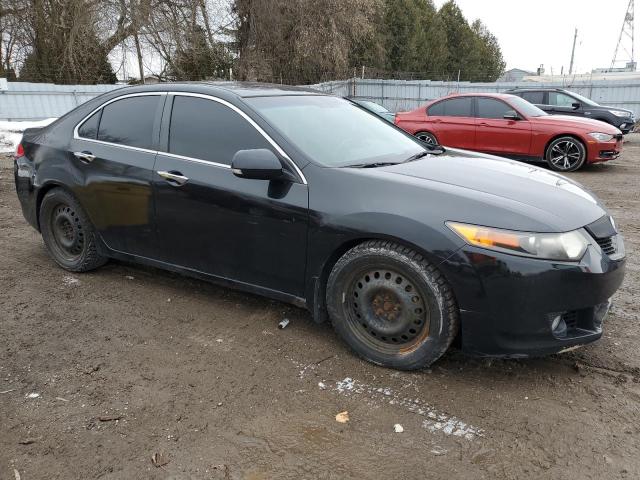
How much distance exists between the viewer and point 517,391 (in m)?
2.84

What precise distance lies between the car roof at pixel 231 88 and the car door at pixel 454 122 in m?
7.12

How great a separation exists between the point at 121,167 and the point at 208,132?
799 millimetres

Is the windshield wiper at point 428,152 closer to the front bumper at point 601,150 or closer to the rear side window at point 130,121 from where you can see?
the rear side window at point 130,121

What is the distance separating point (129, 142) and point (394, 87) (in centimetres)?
2218

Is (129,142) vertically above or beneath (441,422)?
above

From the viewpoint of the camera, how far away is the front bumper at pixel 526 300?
2633 millimetres

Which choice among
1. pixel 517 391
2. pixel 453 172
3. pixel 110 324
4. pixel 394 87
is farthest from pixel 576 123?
pixel 394 87

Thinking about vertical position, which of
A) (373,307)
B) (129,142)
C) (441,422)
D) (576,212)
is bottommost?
(441,422)

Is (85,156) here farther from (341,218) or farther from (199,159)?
(341,218)

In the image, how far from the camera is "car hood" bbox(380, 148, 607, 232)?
8.96ft

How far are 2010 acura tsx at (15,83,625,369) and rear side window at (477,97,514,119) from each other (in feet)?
22.6

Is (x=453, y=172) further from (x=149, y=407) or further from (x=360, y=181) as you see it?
(x=149, y=407)

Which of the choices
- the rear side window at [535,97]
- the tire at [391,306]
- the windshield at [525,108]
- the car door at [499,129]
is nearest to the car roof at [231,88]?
the tire at [391,306]

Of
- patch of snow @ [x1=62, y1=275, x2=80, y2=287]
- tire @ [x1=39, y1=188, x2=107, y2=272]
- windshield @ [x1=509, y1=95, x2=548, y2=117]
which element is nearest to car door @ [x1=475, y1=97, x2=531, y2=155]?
windshield @ [x1=509, y1=95, x2=548, y2=117]
